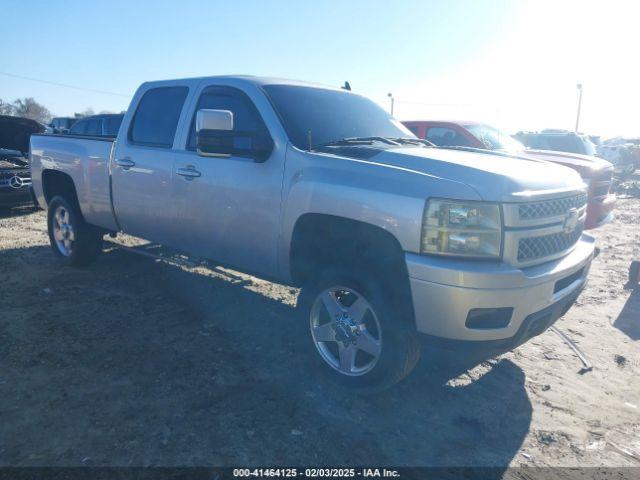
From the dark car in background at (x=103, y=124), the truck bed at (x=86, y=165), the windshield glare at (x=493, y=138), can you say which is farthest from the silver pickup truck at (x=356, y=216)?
the dark car in background at (x=103, y=124)

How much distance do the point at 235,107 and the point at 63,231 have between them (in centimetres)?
334

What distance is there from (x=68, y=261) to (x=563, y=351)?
18.2 feet

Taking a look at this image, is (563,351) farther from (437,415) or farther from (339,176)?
(339,176)

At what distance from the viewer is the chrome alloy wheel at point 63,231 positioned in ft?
19.7

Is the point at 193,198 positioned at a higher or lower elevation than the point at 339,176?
lower

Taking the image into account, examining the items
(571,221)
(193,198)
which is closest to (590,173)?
(571,221)

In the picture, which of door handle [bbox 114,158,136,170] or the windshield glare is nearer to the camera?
door handle [bbox 114,158,136,170]

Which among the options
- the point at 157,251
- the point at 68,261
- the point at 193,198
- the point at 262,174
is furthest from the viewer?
the point at 157,251

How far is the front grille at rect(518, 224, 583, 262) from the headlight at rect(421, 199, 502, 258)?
0.21 m

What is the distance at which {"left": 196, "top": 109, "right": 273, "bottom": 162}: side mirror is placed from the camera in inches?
140

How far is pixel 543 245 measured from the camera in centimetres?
312

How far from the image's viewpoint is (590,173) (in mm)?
6988

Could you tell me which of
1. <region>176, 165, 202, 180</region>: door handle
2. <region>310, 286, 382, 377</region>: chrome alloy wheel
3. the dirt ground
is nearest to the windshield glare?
the dirt ground

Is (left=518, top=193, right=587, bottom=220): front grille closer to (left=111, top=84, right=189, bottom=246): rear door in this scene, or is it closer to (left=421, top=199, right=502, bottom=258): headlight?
(left=421, top=199, right=502, bottom=258): headlight
